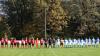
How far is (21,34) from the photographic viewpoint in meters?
75.4

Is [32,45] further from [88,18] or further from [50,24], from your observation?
[88,18]

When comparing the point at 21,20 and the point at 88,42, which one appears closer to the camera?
the point at 88,42

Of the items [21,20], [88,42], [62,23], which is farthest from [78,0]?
[88,42]

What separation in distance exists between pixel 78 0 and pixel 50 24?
31.4 feet

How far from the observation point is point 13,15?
7644 centimetres

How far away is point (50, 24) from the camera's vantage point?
73188 mm

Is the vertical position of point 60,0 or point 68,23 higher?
point 60,0

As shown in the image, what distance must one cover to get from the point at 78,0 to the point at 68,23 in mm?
5441

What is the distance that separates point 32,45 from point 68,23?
26.3 metres

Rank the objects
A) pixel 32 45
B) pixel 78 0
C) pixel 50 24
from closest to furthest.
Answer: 1. pixel 32 45
2. pixel 50 24
3. pixel 78 0

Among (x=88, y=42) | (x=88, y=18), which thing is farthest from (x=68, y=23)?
(x=88, y=42)

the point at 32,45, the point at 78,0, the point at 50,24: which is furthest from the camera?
the point at 78,0

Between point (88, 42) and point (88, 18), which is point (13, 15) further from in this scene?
point (88, 42)

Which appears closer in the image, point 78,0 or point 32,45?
→ point 32,45
